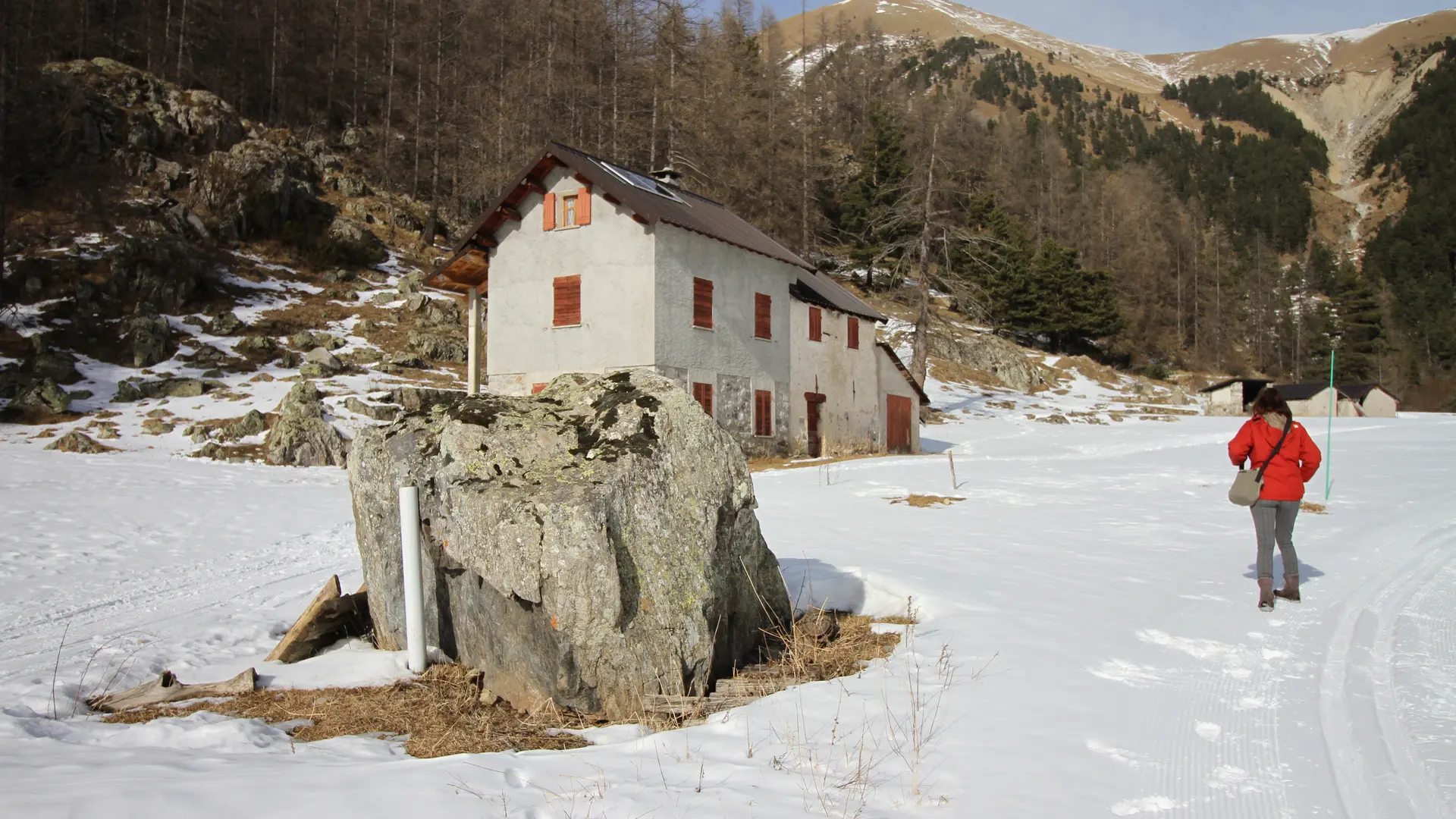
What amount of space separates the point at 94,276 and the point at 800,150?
43.7 meters

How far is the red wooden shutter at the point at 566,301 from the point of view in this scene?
23141 mm

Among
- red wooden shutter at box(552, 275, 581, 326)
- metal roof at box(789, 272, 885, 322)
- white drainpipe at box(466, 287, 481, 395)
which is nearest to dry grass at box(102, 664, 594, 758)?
red wooden shutter at box(552, 275, 581, 326)

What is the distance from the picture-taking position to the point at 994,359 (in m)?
50.0

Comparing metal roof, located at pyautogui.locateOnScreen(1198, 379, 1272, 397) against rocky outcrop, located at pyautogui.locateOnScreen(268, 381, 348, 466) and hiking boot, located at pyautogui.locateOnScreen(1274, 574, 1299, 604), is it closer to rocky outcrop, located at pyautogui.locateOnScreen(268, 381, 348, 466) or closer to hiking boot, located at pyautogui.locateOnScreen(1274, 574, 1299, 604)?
rocky outcrop, located at pyautogui.locateOnScreen(268, 381, 348, 466)

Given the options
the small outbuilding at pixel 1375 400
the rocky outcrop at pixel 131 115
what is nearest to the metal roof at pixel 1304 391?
the small outbuilding at pixel 1375 400

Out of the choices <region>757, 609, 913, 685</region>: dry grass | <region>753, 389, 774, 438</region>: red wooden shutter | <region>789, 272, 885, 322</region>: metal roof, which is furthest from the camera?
<region>789, 272, 885, 322</region>: metal roof

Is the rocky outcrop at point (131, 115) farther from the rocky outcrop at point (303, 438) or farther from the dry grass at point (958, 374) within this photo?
the dry grass at point (958, 374)

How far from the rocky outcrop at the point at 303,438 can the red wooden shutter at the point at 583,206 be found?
8.70 metres

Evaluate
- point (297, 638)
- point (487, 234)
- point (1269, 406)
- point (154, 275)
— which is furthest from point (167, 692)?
point (154, 275)

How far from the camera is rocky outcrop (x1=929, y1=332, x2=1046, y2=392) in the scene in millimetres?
49250

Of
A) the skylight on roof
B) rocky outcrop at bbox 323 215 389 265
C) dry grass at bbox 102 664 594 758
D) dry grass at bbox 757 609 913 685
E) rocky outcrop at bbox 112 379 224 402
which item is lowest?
dry grass at bbox 102 664 594 758

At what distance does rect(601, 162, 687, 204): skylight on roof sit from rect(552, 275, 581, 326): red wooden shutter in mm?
3144

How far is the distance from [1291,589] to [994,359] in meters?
44.2

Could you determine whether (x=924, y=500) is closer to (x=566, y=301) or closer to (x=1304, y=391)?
(x=566, y=301)
